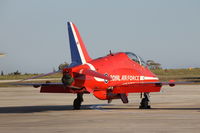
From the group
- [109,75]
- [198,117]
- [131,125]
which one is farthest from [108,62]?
[131,125]

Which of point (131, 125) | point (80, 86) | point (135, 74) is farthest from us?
point (135, 74)

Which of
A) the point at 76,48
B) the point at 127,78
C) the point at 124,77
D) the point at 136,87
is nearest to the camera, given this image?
the point at 136,87

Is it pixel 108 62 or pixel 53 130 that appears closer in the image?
pixel 53 130

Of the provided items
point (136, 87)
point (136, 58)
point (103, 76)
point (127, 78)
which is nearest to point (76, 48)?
point (103, 76)

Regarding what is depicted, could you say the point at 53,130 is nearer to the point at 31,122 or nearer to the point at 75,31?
the point at 31,122

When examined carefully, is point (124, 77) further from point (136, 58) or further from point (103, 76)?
point (103, 76)

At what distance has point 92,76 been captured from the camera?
23391mm

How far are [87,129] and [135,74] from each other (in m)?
10.9

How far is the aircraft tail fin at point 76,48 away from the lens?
80.6 ft

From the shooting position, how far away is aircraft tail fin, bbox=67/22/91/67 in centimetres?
2456

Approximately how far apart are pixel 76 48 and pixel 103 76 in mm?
2815

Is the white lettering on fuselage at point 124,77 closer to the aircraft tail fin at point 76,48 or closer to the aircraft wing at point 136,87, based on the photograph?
the aircraft wing at point 136,87

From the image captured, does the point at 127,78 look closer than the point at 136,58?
Yes

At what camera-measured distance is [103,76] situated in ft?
74.5
